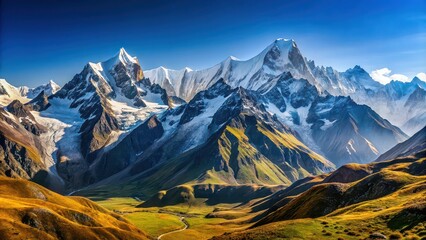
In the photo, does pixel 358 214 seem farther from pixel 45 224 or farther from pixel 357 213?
pixel 45 224

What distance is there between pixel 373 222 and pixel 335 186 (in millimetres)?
51535

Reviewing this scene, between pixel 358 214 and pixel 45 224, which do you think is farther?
pixel 45 224

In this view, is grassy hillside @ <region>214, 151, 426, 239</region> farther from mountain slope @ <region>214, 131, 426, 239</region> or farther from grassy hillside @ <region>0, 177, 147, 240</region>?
grassy hillside @ <region>0, 177, 147, 240</region>

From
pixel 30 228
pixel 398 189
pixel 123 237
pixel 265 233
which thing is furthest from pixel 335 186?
pixel 30 228

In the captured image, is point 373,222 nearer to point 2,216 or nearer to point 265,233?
point 265,233

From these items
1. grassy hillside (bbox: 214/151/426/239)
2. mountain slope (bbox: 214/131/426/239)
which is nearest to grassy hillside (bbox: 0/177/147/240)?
Answer: mountain slope (bbox: 214/131/426/239)

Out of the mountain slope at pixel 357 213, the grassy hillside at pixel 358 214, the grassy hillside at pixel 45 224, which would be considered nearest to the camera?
the grassy hillside at pixel 358 214

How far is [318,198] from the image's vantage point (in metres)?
125

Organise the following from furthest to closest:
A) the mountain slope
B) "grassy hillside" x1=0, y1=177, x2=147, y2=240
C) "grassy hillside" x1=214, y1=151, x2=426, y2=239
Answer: "grassy hillside" x1=0, y1=177, x2=147, y2=240 < the mountain slope < "grassy hillside" x1=214, y1=151, x2=426, y2=239

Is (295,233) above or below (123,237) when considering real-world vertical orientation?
above

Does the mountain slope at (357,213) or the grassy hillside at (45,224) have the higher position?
the mountain slope at (357,213)

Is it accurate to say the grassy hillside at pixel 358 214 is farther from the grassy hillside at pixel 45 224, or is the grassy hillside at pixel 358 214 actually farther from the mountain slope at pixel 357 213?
the grassy hillside at pixel 45 224

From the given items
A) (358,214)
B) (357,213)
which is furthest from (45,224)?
(358,214)

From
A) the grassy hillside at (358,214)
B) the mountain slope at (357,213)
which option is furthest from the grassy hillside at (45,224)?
the grassy hillside at (358,214)
